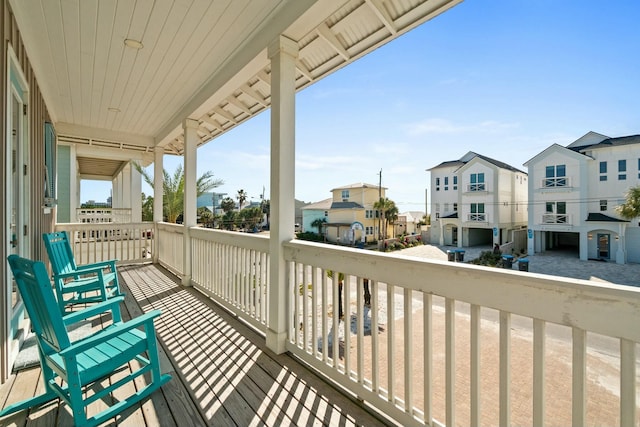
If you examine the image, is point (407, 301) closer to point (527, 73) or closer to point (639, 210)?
point (639, 210)

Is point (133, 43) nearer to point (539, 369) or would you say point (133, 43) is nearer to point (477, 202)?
point (539, 369)

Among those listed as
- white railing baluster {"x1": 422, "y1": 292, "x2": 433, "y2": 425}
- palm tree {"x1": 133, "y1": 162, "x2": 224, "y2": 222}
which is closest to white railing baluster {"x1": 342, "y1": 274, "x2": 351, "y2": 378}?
white railing baluster {"x1": 422, "y1": 292, "x2": 433, "y2": 425}

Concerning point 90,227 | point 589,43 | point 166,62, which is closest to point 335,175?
point 90,227

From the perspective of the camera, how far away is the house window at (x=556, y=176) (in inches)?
93.5

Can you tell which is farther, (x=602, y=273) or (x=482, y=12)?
(x=482, y=12)

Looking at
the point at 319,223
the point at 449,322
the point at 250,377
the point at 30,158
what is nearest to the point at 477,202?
the point at 449,322

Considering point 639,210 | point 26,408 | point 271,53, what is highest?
point 271,53

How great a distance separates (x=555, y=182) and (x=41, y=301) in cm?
354

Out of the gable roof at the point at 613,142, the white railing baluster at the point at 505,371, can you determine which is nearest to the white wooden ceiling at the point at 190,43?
the gable roof at the point at 613,142

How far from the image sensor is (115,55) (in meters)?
2.97

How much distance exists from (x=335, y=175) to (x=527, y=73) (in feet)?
35.0

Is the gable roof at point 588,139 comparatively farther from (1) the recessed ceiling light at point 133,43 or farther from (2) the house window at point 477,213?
(1) the recessed ceiling light at point 133,43

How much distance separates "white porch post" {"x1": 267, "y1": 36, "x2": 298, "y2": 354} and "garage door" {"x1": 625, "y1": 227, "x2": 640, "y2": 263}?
2467mm

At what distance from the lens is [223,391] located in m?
1.89
